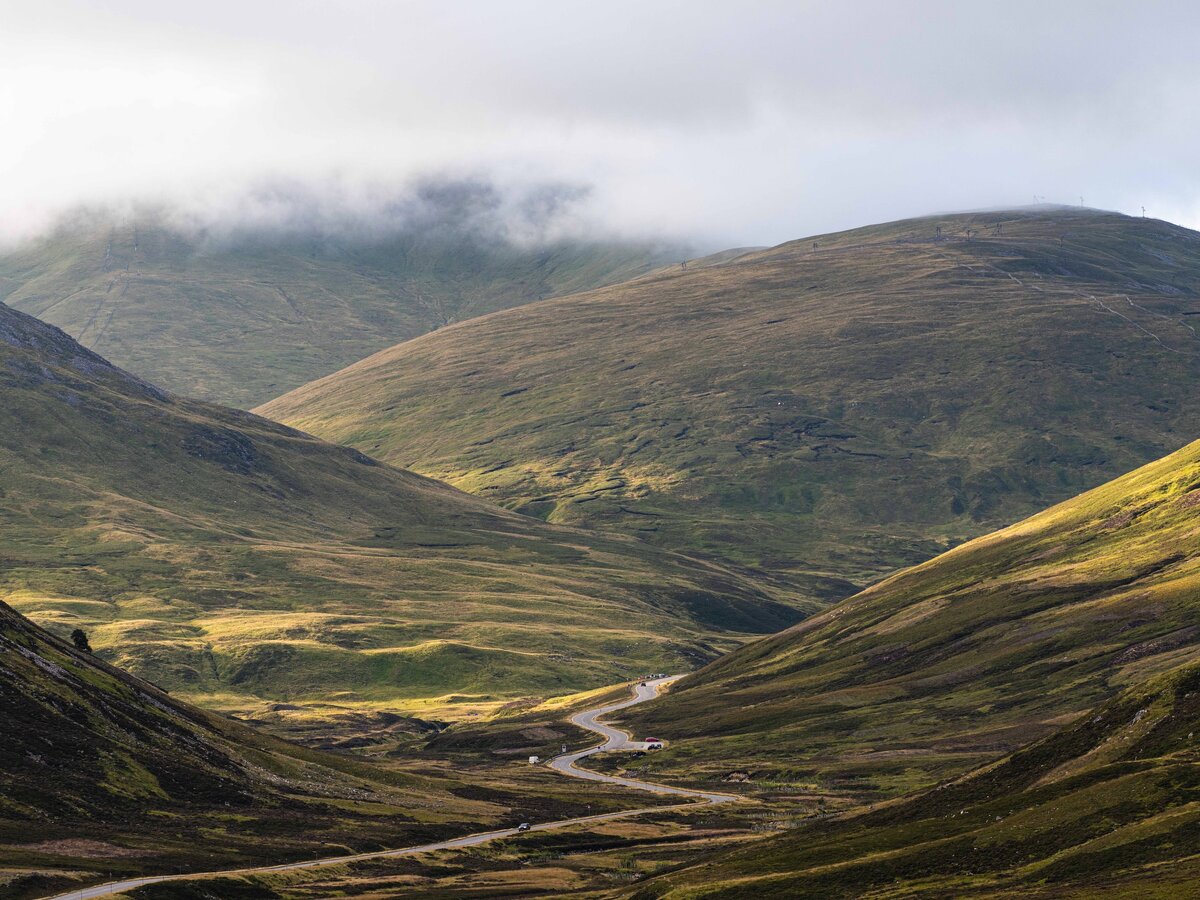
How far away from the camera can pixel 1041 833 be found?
106 meters

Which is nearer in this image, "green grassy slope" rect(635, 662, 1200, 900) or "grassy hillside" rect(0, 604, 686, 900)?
"green grassy slope" rect(635, 662, 1200, 900)

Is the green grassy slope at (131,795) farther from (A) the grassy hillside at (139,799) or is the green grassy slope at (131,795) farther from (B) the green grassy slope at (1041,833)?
(B) the green grassy slope at (1041,833)

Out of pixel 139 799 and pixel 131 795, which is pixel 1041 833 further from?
pixel 131 795

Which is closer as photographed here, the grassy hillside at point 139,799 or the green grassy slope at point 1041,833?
the green grassy slope at point 1041,833

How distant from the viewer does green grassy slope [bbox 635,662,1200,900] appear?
3755 inches

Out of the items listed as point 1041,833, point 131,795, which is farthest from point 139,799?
point 1041,833

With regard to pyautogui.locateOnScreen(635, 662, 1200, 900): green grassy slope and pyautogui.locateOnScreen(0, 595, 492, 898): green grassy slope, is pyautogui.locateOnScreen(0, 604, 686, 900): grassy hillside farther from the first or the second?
pyautogui.locateOnScreen(635, 662, 1200, 900): green grassy slope

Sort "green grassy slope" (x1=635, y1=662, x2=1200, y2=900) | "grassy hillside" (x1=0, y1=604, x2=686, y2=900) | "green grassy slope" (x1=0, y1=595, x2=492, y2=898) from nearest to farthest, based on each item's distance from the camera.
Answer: "green grassy slope" (x1=635, y1=662, x2=1200, y2=900), "grassy hillside" (x1=0, y1=604, x2=686, y2=900), "green grassy slope" (x1=0, y1=595, x2=492, y2=898)

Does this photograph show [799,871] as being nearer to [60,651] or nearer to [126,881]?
[126,881]

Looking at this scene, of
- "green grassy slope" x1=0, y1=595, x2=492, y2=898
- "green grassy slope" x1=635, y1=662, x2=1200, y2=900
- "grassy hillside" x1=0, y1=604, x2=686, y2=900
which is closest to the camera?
"green grassy slope" x1=635, y1=662, x2=1200, y2=900

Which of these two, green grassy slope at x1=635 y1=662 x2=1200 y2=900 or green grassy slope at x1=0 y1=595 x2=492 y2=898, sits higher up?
green grassy slope at x1=635 y1=662 x2=1200 y2=900

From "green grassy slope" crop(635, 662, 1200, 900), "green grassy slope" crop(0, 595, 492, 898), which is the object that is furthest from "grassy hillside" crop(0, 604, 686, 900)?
"green grassy slope" crop(635, 662, 1200, 900)

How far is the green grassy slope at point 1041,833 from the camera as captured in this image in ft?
313

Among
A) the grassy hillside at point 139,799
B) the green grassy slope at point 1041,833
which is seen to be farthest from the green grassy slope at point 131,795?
the green grassy slope at point 1041,833
